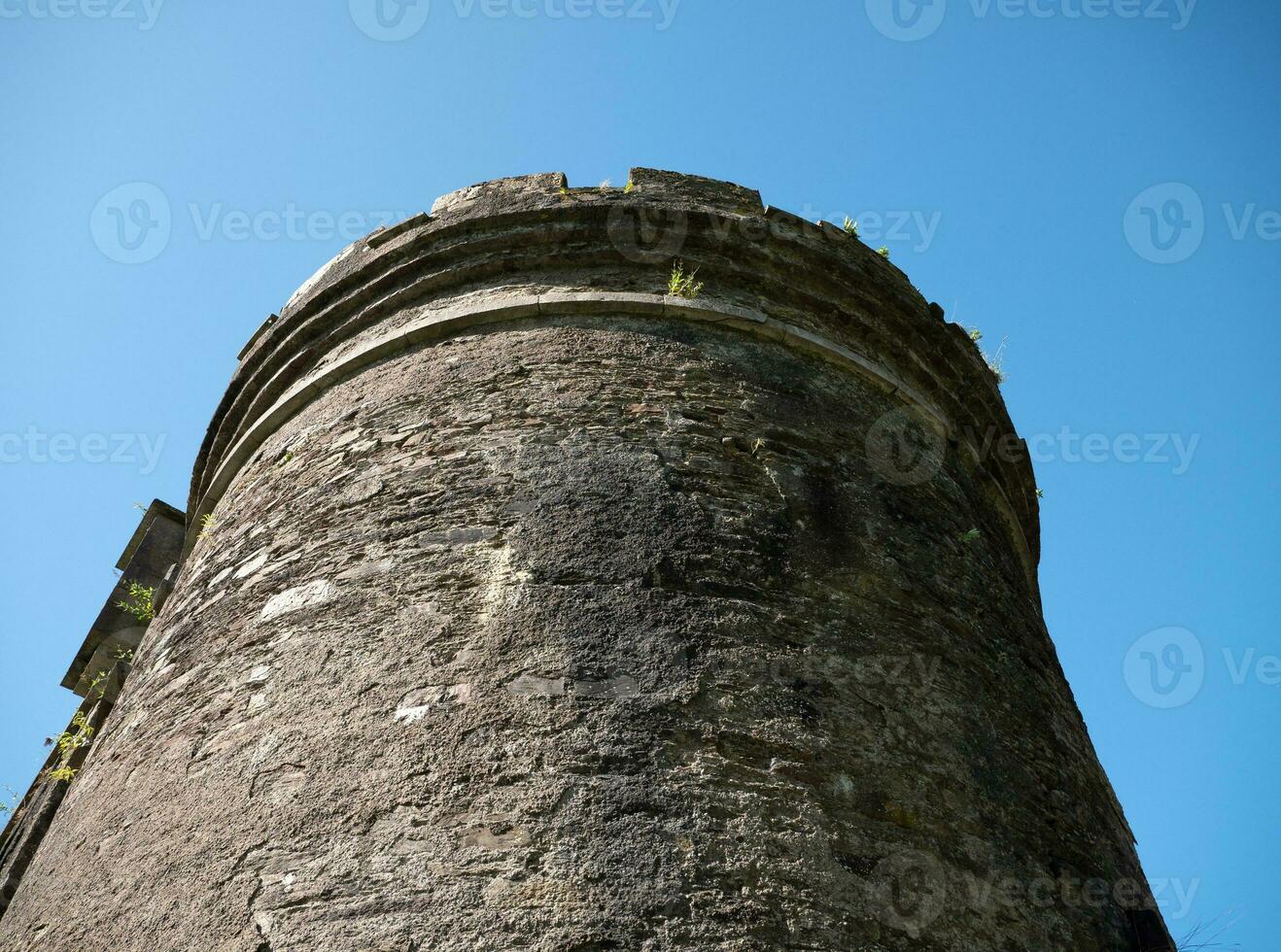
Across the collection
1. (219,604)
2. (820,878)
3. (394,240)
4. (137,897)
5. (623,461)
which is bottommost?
(137,897)

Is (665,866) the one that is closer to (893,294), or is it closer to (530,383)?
(530,383)

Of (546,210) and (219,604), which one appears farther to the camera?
(546,210)

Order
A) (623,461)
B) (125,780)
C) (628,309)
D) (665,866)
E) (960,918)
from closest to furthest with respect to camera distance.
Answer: (665,866) < (960,918) < (125,780) < (623,461) < (628,309)

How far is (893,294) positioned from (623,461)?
204 cm

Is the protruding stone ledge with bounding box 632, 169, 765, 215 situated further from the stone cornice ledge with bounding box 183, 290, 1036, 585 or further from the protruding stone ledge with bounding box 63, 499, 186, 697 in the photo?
the protruding stone ledge with bounding box 63, 499, 186, 697

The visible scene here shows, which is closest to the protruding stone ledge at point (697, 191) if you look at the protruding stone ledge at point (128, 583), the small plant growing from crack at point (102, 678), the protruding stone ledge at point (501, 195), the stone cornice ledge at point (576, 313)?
the protruding stone ledge at point (501, 195)

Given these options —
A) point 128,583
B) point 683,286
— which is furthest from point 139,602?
point 683,286

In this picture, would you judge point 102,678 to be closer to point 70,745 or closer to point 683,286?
point 70,745

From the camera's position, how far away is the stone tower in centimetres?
273

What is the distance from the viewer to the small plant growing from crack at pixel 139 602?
19.3 feet

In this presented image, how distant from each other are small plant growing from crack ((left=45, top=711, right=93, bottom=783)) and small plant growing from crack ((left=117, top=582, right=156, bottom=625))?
77 centimetres

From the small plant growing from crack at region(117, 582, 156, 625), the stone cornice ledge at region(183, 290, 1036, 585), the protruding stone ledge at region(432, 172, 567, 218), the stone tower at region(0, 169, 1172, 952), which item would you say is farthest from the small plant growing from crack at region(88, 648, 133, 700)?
the protruding stone ledge at region(432, 172, 567, 218)

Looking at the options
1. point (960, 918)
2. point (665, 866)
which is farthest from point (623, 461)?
point (960, 918)

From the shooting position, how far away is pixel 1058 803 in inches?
139
